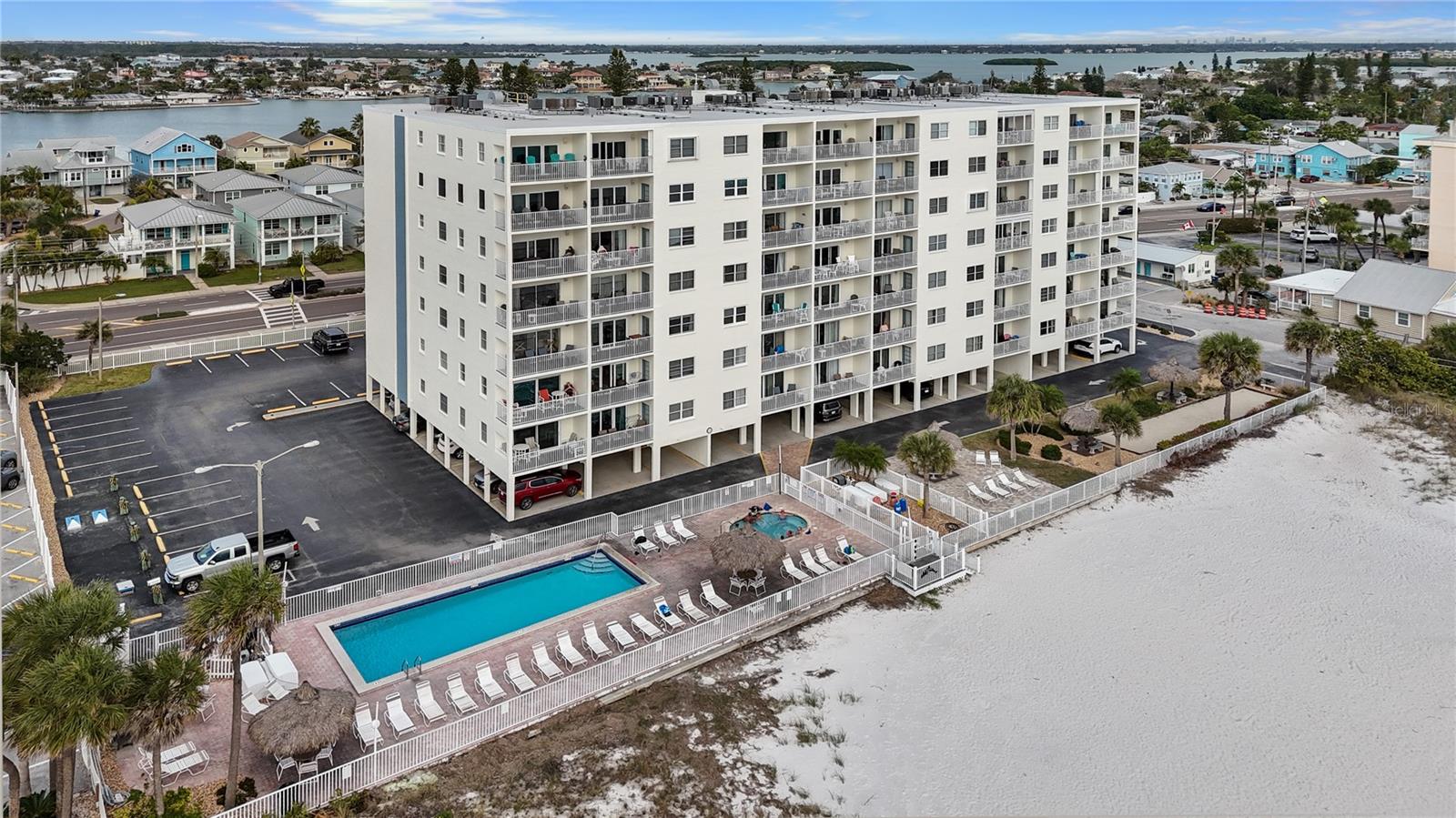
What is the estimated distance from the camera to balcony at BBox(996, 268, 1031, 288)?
62.4 m

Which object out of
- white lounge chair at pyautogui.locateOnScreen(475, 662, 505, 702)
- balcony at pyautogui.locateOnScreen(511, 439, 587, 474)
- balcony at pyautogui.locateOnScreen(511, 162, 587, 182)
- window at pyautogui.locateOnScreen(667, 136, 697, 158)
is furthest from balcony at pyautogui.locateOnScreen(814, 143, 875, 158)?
white lounge chair at pyautogui.locateOnScreen(475, 662, 505, 702)

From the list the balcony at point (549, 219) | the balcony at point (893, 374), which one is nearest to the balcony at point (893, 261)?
the balcony at point (893, 374)

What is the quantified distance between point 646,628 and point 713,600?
10.3 ft

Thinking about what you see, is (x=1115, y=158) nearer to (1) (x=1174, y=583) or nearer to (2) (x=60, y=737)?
(1) (x=1174, y=583)

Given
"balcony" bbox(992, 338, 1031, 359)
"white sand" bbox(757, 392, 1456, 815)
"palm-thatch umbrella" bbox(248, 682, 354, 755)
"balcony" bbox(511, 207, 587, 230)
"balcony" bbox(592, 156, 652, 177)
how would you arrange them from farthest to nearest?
"balcony" bbox(992, 338, 1031, 359) → "balcony" bbox(592, 156, 652, 177) → "balcony" bbox(511, 207, 587, 230) → "white sand" bbox(757, 392, 1456, 815) → "palm-thatch umbrella" bbox(248, 682, 354, 755)

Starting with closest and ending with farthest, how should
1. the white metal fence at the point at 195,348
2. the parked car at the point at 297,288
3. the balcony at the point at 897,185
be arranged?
the balcony at the point at 897,185 → the white metal fence at the point at 195,348 → the parked car at the point at 297,288

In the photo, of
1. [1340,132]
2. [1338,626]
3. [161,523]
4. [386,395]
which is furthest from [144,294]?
[1340,132]

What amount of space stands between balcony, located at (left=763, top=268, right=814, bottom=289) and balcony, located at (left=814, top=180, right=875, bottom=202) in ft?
12.6

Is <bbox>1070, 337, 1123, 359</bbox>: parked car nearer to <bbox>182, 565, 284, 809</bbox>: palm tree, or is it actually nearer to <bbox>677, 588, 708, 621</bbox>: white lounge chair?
<bbox>677, 588, 708, 621</bbox>: white lounge chair

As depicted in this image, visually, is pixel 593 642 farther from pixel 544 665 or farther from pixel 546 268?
pixel 546 268

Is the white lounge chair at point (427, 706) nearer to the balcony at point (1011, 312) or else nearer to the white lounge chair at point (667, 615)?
the white lounge chair at point (667, 615)

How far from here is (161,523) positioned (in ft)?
150

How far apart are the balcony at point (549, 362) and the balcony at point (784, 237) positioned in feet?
36.9

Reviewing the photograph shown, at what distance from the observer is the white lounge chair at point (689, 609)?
3831 cm
